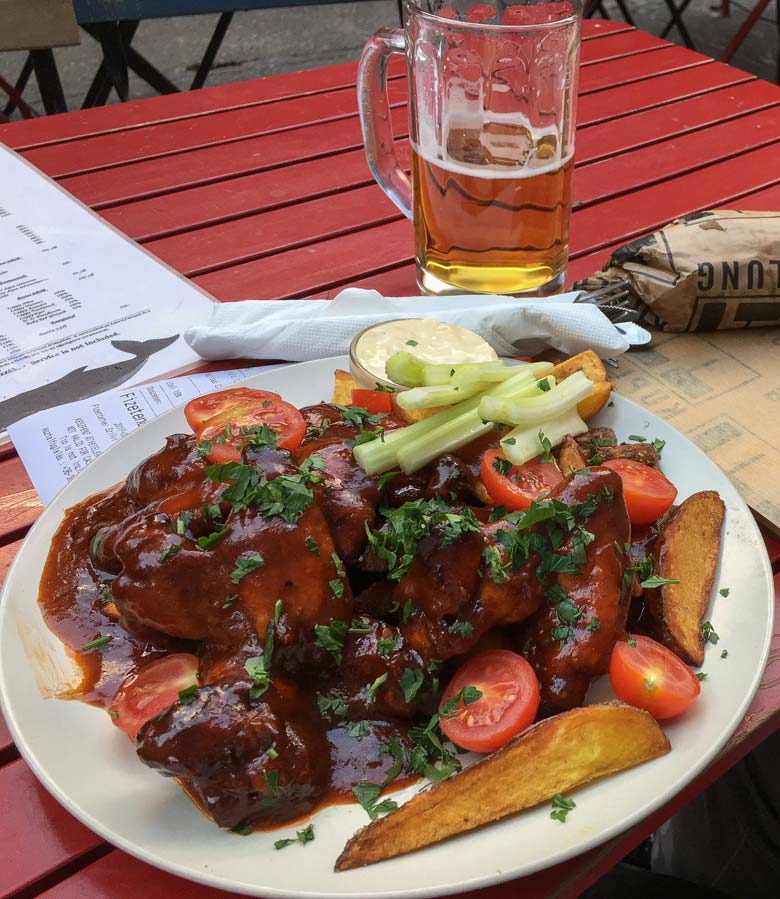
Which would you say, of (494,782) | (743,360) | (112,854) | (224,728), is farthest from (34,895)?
(743,360)

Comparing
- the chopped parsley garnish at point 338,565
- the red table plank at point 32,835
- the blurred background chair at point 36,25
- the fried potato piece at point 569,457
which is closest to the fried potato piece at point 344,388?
the fried potato piece at point 569,457

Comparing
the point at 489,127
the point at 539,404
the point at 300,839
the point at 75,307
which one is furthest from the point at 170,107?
the point at 300,839

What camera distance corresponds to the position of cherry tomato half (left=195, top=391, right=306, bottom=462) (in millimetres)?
1724

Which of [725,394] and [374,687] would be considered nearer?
[374,687]

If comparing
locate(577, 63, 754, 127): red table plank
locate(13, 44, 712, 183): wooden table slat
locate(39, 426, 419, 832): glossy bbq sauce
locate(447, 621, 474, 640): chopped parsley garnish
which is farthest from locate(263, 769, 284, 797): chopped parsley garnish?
locate(577, 63, 754, 127): red table plank

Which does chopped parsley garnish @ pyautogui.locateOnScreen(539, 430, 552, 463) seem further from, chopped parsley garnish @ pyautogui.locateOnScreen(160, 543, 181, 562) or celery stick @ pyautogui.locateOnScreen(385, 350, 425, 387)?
chopped parsley garnish @ pyautogui.locateOnScreen(160, 543, 181, 562)

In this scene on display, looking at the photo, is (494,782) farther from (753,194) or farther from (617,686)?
(753,194)

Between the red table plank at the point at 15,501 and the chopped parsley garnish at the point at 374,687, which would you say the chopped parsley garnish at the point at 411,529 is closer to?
the chopped parsley garnish at the point at 374,687

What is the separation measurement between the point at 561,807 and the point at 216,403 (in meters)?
1.14

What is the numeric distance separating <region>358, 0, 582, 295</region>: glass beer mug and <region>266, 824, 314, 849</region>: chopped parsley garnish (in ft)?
5.21

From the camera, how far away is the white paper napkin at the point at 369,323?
2.24 m

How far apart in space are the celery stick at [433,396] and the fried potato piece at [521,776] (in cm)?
76

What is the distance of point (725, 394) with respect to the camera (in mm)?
2260

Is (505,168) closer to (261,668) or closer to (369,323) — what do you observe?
(369,323)
